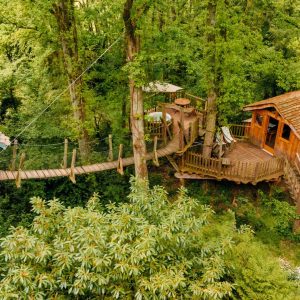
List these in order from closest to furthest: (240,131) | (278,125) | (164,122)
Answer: (164,122), (278,125), (240,131)

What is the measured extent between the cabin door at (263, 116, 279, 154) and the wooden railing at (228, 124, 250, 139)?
4.31 ft

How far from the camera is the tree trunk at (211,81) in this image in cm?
1252

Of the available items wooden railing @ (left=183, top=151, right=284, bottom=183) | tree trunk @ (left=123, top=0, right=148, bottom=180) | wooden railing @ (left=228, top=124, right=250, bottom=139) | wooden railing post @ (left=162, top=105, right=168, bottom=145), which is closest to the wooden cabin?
wooden railing @ (left=228, top=124, right=250, bottom=139)

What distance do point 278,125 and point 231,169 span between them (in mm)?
3540

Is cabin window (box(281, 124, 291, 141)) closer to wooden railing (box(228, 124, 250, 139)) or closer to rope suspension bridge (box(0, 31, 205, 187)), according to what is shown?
wooden railing (box(228, 124, 250, 139))

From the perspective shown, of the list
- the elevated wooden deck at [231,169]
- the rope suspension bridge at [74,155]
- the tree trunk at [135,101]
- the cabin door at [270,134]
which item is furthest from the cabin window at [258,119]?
the tree trunk at [135,101]

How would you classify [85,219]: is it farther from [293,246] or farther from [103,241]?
[293,246]

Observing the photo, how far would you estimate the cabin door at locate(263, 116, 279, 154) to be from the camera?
16906mm

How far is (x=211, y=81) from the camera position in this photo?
1348 cm

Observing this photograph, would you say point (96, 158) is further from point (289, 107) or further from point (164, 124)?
point (289, 107)

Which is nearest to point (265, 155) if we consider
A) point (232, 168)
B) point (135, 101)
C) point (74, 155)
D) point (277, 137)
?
point (277, 137)

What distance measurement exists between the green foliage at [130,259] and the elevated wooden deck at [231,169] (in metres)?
6.56

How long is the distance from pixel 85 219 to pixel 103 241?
3.36 ft

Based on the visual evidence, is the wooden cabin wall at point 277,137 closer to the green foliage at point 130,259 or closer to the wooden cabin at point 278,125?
the wooden cabin at point 278,125
